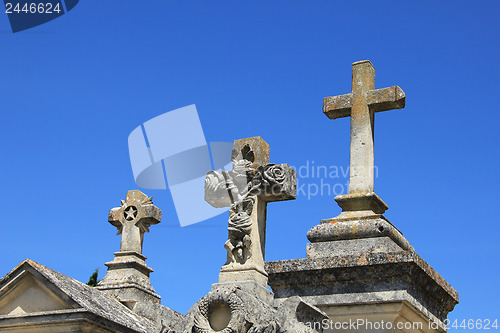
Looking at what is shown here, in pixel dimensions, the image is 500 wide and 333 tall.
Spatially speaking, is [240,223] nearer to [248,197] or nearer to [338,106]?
[248,197]

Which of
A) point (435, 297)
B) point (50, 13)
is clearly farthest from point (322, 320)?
point (50, 13)

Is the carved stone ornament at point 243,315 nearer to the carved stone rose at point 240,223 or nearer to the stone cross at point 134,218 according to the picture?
the carved stone rose at point 240,223

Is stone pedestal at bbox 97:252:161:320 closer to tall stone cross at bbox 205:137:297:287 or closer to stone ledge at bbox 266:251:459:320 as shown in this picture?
tall stone cross at bbox 205:137:297:287

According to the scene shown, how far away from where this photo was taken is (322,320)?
5.82 metres

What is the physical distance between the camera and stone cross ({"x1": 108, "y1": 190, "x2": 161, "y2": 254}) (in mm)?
10352

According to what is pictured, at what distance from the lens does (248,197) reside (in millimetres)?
6469

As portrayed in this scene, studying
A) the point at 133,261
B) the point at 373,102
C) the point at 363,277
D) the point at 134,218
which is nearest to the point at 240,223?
the point at 363,277

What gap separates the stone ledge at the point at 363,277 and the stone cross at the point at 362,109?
3.45ft

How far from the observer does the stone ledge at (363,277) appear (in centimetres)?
602

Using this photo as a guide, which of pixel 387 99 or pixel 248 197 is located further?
pixel 387 99

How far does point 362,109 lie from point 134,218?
14.5 feet

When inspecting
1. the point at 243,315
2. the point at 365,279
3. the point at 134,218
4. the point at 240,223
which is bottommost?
the point at 243,315

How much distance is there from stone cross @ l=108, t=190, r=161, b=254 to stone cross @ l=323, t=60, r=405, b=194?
3.78 meters

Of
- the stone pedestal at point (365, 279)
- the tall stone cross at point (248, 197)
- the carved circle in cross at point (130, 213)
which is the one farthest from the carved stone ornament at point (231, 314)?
the carved circle in cross at point (130, 213)
